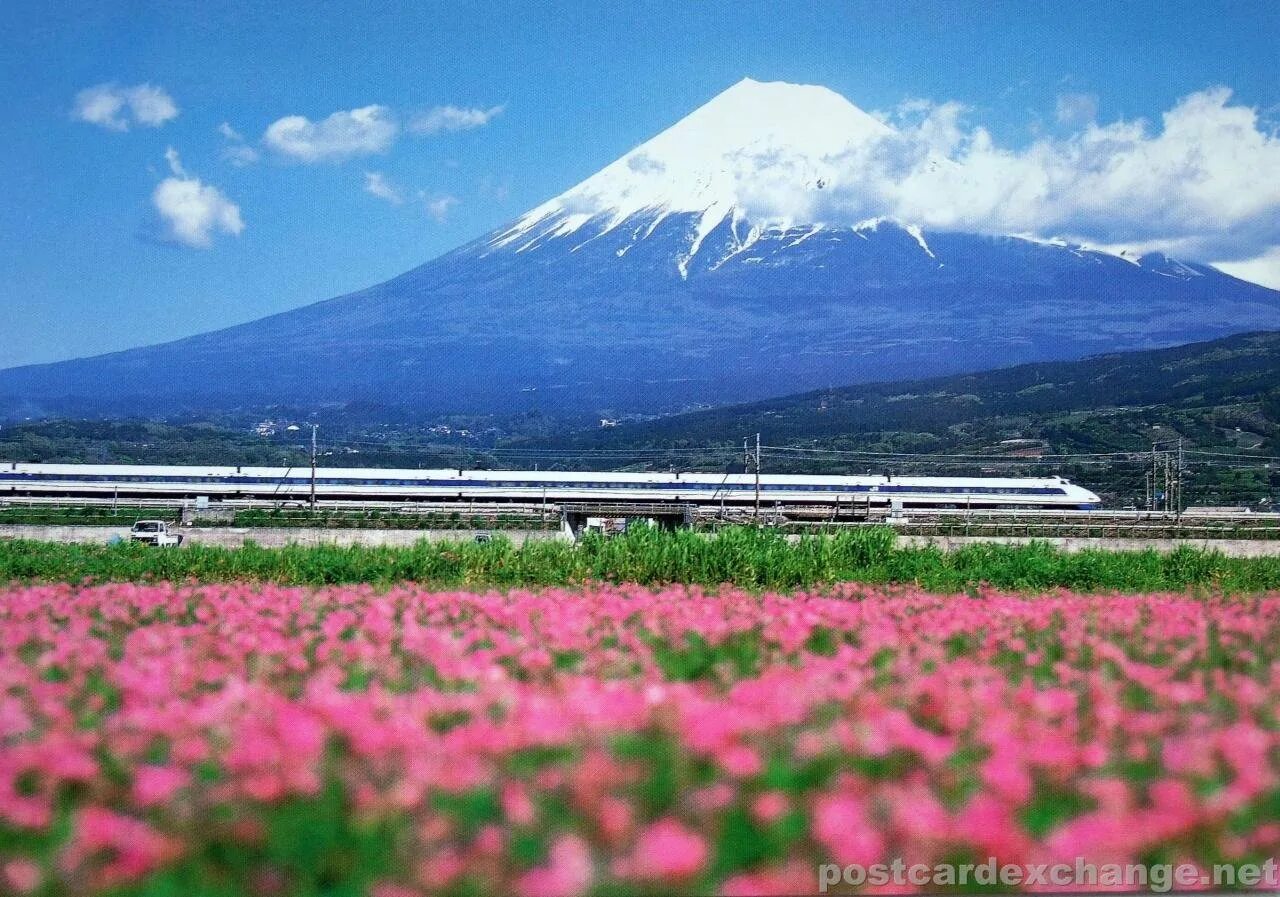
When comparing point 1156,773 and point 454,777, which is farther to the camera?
point 1156,773

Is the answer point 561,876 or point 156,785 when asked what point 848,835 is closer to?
point 561,876

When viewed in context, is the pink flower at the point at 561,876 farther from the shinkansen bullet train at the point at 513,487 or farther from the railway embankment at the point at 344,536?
the shinkansen bullet train at the point at 513,487

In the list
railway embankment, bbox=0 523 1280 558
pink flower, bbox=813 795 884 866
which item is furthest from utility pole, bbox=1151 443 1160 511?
pink flower, bbox=813 795 884 866

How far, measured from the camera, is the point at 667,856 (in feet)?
12.1

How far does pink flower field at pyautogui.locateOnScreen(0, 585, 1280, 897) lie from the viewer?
402 cm

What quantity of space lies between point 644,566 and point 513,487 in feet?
138

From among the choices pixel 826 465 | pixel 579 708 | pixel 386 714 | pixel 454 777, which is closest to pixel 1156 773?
pixel 579 708

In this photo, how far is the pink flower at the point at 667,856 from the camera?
3689mm

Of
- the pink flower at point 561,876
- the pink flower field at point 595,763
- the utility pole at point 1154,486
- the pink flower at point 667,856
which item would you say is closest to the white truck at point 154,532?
the pink flower field at point 595,763

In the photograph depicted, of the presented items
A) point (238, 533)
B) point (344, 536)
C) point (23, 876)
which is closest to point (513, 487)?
point (238, 533)

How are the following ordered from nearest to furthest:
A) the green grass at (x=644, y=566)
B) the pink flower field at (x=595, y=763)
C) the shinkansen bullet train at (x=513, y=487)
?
the pink flower field at (x=595, y=763)
the green grass at (x=644, y=566)
the shinkansen bullet train at (x=513, y=487)

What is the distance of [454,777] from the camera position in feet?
14.5

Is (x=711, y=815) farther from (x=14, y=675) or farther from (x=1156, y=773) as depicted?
(x=14, y=675)

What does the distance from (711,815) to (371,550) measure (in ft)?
45.1
